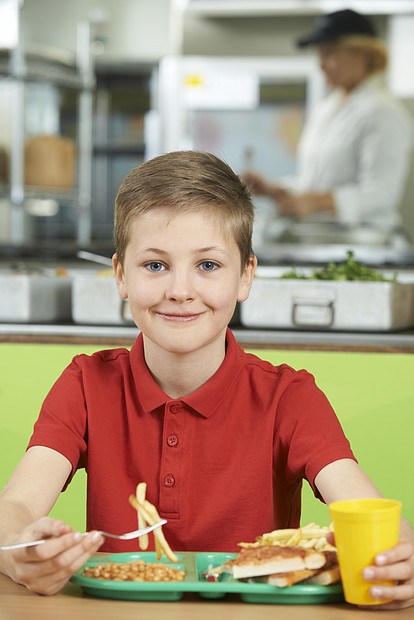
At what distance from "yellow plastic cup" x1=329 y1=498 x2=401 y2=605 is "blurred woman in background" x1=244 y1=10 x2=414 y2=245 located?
120 inches

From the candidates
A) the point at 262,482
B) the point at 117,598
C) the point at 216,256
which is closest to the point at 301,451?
the point at 262,482

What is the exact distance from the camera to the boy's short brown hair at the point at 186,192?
3.24ft

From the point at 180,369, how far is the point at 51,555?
395 mm

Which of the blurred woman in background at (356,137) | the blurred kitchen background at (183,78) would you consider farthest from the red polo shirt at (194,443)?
the blurred kitchen background at (183,78)

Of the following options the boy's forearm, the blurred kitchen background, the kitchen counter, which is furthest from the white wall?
the boy's forearm

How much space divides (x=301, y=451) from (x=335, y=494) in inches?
3.7

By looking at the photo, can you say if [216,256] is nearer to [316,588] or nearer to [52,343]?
[316,588]

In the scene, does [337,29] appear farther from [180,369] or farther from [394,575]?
[394,575]

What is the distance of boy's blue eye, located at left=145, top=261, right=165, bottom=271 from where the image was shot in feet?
3.22

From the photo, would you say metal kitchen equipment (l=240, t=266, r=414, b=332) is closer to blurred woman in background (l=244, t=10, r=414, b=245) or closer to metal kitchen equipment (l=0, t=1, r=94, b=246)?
metal kitchen equipment (l=0, t=1, r=94, b=246)

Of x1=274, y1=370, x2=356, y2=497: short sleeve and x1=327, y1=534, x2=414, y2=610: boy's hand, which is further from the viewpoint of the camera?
x1=274, y1=370, x2=356, y2=497: short sleeve

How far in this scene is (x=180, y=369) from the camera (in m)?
1.07

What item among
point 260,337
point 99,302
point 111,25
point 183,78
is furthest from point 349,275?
point 111,25

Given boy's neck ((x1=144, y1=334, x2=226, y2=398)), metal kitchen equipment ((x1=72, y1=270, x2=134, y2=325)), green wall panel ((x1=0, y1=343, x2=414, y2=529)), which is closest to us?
boy's neck ((x1=144, y1=334, x2=226, y2=398))
